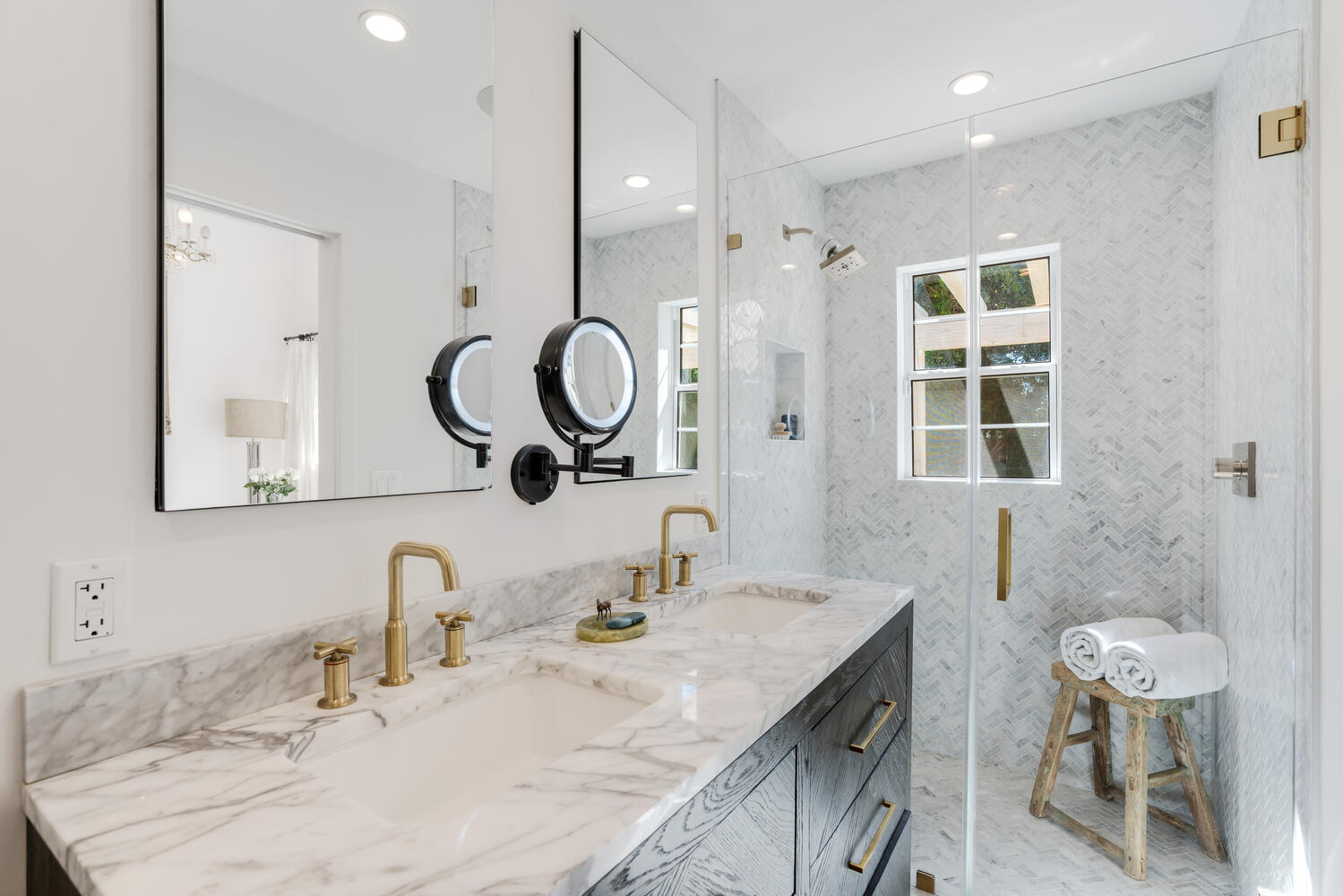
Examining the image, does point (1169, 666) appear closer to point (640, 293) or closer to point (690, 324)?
point (690, 324)

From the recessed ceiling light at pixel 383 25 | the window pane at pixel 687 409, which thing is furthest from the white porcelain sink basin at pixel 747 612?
the recessed ceiling light at pixel 383 25

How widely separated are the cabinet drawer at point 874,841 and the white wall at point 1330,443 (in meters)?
0.85

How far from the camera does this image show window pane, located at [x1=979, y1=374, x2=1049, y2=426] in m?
1.82

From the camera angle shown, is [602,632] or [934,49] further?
[934,49]

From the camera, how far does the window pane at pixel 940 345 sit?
1.93m

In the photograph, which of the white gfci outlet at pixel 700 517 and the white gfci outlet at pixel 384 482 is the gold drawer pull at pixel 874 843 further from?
the white gfci outlet at pixel 384 482

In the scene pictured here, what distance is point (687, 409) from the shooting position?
1.92 metres

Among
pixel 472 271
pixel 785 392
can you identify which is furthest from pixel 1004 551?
pixel 472 271

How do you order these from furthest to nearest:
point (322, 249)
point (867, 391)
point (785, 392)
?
point (785, 392), point (867, 391), point (322, 249)

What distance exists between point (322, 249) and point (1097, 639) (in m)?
2.09

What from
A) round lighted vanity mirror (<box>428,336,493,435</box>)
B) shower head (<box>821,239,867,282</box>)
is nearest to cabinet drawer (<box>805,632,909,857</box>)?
round lighted vanity mirror (<box>428,336,493,435</box>)

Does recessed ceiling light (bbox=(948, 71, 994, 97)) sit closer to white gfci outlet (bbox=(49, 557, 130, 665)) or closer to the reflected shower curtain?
the reflected shower curtain

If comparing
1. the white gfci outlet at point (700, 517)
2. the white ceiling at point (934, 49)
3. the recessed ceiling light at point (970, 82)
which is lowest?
the white gfci outlet at point (700, 517)

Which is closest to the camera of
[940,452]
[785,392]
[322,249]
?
[322,249]
